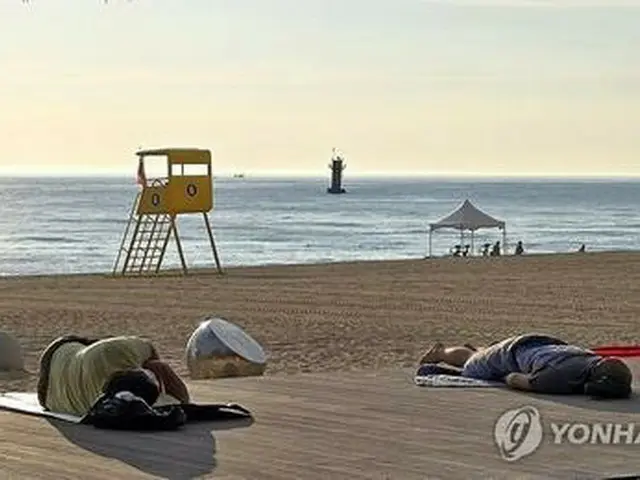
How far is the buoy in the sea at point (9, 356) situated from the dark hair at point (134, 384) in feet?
14.6

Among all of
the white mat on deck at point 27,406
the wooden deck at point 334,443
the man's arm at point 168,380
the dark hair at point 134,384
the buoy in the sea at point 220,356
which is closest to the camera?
the wooden deck at point 334,443

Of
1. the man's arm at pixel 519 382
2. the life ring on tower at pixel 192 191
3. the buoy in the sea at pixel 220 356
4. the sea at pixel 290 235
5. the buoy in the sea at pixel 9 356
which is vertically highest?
the life ring on tower at pixel 192 191

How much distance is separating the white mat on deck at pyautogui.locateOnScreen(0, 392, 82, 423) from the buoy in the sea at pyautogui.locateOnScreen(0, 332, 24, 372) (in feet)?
9.71

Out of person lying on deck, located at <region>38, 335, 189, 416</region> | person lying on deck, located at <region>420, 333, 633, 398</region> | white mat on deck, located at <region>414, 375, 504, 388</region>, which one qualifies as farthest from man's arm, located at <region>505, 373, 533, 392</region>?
person lying on deck, located at <region>38, 335, 189, 416</region>

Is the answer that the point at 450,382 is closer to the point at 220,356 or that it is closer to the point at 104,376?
the point at 220,356

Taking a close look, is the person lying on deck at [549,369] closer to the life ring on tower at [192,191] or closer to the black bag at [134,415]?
the black bag at [134,415]

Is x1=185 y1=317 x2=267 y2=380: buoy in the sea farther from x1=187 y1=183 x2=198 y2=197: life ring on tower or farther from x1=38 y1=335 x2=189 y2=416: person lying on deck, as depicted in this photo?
x1=187 y1=183 x2=198 y2=197: life ring on tower

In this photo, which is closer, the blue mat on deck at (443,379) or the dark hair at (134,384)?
the dark hair at (134,384)

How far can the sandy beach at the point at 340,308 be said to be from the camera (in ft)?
48.7

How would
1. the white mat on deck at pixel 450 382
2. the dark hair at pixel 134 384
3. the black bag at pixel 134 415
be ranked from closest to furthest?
the black bag at pixel 134 415 → the dark hair at pixel 134 384 → the white mat on deck at pixel 450 382

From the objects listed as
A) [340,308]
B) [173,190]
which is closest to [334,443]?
[340,308]

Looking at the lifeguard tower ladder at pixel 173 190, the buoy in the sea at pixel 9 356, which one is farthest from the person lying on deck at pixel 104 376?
the lifeguard tower ladder at pixel 173 190

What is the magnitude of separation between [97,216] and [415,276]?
79404 millimetres

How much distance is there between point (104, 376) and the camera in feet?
28.0
